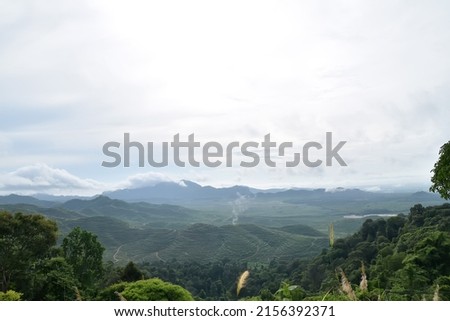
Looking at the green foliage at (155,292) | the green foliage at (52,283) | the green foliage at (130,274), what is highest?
the green foliage at (155,292)

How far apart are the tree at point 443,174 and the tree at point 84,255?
58.6 ft

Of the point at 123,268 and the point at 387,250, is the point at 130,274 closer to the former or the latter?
the point at 123,268

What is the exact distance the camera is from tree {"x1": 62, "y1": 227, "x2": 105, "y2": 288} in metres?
25.9

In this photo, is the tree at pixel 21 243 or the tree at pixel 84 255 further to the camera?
the tree at pixel 84 255

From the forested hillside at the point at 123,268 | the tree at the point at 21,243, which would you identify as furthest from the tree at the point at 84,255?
the tree at the point at 21,243

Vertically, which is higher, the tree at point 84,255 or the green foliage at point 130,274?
the tree at point 84,255

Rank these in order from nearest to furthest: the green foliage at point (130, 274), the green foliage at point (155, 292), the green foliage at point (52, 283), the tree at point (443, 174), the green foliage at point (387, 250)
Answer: the green foliage at point (155, 292)
the tree at point (443, 174)
the green foliage at point (387, 250)
the green foliage at point (52, 283)
the green foliage at point (130, 274)

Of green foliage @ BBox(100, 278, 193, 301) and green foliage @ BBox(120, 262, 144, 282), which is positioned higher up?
green foliage @ BBox(100, 278, 193, 301)

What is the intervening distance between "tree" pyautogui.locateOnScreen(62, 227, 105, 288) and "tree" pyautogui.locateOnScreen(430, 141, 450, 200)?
1785 centimetres

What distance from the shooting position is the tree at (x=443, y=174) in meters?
16.2

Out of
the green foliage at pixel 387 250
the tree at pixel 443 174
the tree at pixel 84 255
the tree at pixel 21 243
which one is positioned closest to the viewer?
the tree at pixel 443 174

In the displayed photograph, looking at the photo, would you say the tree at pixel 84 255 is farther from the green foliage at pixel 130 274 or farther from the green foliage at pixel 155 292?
the green foliage at pixel 155 292

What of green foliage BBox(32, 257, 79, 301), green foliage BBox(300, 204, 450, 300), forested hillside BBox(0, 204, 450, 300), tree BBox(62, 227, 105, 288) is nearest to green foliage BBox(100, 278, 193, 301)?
forested hillside BBox(0, 204, 450, 300)

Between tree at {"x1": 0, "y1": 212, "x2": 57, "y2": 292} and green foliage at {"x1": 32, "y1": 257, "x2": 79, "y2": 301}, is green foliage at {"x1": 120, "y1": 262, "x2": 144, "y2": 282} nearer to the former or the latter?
tree at {"x1": 0, "y1": 212, "x2": 57, "y2": 292}
